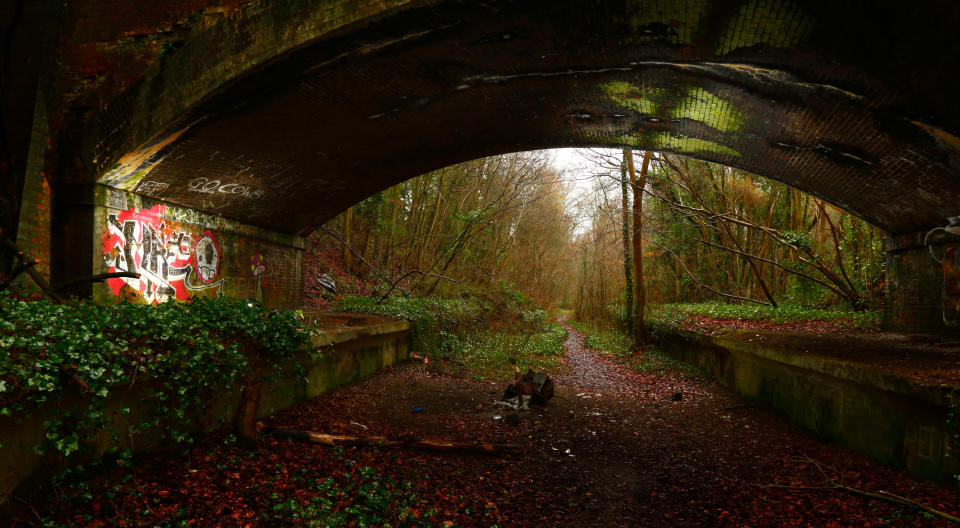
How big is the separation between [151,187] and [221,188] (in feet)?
3.09

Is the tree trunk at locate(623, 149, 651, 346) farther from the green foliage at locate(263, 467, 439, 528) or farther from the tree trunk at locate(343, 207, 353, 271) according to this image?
the green foliage at locate(263, 467, 439, 528)

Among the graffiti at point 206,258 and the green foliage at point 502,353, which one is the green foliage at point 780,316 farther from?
the graffiti at point 206,258

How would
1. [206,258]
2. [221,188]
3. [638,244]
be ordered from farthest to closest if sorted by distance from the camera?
[638,244]
[206,258]
[221,188]

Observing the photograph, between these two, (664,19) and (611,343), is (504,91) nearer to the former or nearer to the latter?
(664,19)

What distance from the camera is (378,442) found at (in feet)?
16.4

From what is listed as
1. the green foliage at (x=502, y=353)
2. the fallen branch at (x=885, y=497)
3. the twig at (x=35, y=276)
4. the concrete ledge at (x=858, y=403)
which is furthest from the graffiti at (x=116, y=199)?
the concrete ledge at (x=858, y=403)

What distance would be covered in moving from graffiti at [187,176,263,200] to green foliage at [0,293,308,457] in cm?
226

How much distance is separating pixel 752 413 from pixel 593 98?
16.8ft

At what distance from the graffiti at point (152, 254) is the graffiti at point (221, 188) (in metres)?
0.51

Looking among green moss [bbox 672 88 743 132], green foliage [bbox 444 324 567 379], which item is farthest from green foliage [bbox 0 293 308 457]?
green foliage [bbox 444 324 567 379]

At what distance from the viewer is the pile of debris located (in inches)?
291

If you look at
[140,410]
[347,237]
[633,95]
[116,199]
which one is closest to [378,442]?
[140,410]

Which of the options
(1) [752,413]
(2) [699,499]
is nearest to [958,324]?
(1) [752,413]

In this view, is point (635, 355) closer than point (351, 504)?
No
